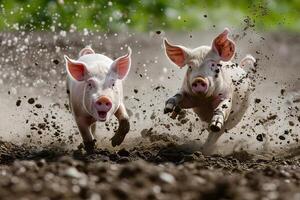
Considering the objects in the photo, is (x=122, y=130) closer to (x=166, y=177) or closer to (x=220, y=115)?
(x=220, y=115)

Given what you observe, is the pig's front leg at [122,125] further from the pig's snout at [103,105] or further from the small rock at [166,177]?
the small rock at [166,177]

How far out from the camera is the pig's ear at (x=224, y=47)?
6953mm

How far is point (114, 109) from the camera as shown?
21.9ft

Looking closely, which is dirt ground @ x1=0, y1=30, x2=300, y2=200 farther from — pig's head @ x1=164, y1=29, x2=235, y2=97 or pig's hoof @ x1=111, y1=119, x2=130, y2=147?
pig's head @ x1=164, y1=29, x2=235, y2=97

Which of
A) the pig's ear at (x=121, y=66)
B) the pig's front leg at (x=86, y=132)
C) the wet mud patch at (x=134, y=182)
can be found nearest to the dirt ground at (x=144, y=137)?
the wet mud patch at (x=134, y=182)

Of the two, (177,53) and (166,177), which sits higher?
(177,53)

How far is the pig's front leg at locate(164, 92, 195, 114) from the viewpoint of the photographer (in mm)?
6913

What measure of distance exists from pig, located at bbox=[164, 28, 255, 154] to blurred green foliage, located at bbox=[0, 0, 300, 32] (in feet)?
26.6

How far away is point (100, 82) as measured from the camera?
6605 millimetres

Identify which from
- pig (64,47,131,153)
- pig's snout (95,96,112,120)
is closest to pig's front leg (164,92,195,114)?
pig (64,47,131,153)

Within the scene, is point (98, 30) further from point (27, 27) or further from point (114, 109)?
point (114, 109)

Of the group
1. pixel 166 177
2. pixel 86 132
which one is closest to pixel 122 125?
pixel 86 132

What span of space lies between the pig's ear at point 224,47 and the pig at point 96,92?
0.77 m

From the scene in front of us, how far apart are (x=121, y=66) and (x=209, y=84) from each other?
730mm
